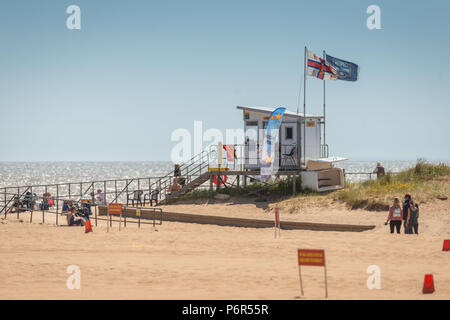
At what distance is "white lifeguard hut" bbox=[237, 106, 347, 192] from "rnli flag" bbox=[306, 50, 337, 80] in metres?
2.02

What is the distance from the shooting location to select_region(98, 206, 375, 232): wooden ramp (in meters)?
20.0

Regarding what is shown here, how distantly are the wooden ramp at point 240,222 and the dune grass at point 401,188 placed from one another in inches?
137

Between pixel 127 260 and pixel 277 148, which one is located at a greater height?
pixel 277 148

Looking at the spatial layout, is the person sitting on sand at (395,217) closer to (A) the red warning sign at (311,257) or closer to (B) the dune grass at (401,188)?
(B) the dune grass at (401,188)

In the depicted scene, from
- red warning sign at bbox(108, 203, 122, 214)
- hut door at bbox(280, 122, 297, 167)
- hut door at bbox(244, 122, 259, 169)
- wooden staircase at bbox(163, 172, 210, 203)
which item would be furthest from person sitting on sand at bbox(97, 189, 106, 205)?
hut door at bbox(280, 122, 297, 167)

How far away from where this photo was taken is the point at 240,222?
2269 centimetres

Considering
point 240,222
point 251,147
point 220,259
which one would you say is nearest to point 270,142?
point 251,147

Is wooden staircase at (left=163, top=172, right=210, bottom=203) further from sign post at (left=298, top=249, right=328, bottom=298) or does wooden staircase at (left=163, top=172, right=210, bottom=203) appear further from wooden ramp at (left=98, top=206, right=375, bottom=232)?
sign post at (left=298, top=249, right=328, bottom=298)

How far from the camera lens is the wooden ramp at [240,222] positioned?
65.7 feet

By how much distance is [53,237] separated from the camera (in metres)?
20.1
